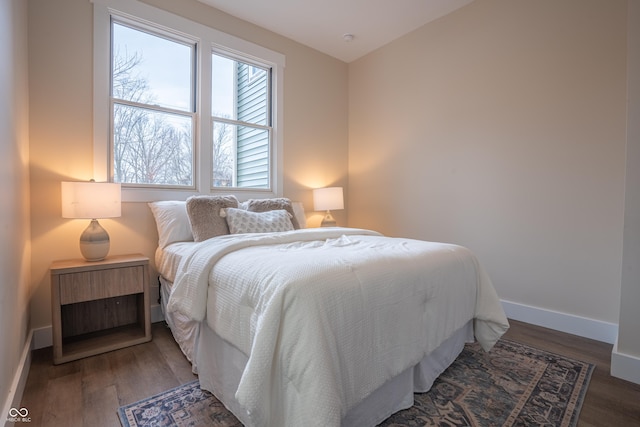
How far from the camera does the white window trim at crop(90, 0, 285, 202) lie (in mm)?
2338

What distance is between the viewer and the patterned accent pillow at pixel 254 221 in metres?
2.29

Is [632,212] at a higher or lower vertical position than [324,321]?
higher

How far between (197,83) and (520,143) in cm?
301

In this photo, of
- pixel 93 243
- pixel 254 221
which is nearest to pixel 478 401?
pixel 254 221

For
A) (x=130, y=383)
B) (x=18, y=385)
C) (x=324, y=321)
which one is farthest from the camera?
(x=130, y=383)

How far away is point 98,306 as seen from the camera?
2.28 m

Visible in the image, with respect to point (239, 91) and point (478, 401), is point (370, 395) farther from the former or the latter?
point (239, 91)

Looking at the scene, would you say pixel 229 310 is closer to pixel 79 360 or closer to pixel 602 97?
pixel 79 360

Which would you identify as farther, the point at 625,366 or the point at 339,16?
the point at 339,16

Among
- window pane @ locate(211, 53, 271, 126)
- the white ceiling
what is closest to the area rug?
window pane @ locate(211, 53, 271, 126)

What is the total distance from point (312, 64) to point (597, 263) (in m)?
3.48

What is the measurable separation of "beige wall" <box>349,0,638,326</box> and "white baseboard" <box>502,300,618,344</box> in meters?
0.05

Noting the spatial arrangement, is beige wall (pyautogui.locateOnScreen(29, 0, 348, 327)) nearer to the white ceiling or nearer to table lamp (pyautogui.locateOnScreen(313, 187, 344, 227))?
the white ceiling

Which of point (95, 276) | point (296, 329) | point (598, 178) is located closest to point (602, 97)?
point (598, 178)
